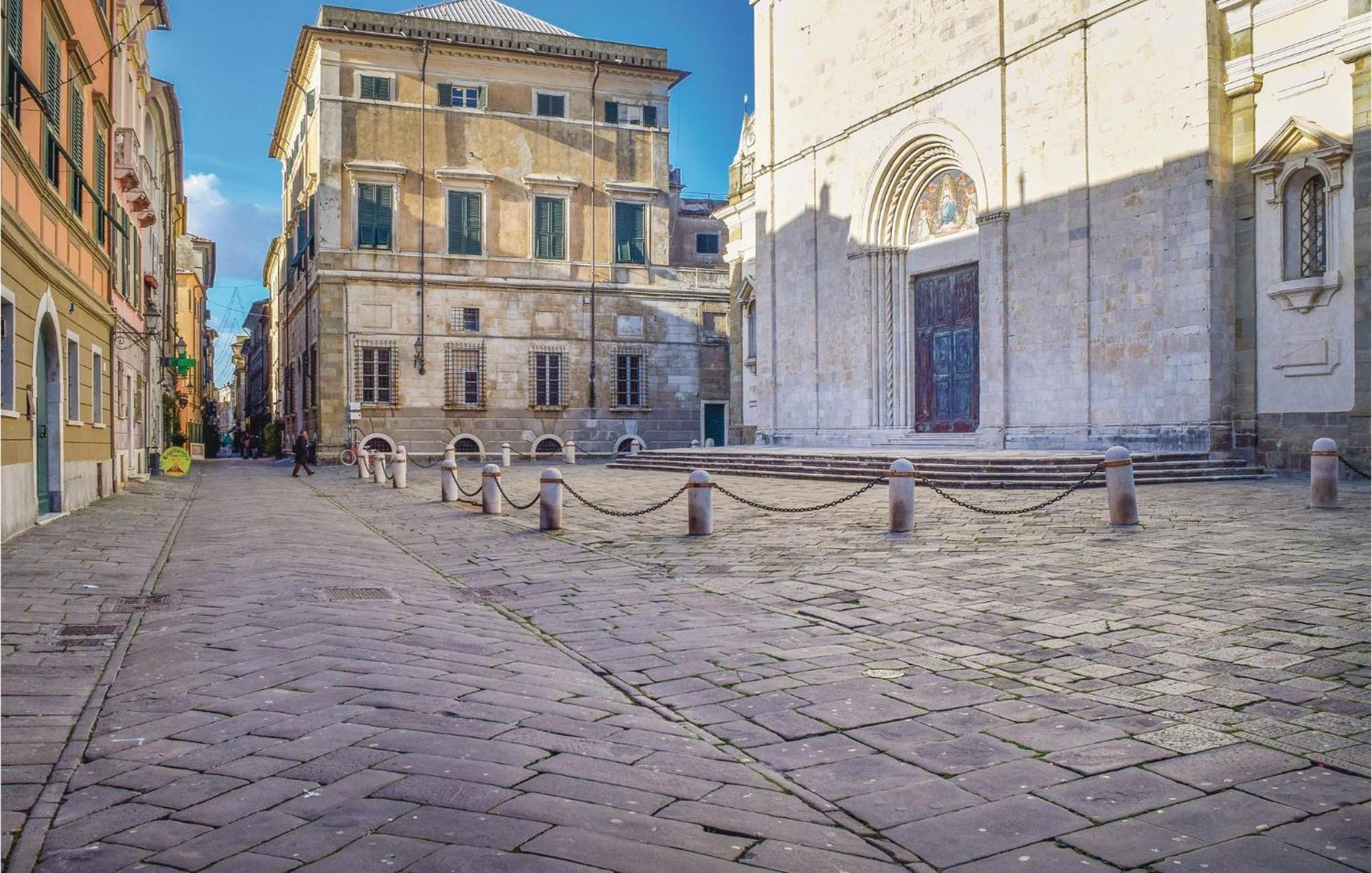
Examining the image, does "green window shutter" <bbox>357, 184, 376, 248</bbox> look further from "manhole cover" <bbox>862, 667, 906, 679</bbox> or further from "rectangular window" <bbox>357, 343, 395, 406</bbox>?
"manhole cover" <bbox>862, 667, 906, 679</bbox>

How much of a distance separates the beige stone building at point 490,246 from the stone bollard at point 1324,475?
25313mm

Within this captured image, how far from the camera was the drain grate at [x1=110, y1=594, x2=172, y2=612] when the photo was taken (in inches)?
274

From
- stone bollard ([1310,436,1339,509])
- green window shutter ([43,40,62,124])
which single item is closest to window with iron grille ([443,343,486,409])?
green window shutter ([43,40,62,124])

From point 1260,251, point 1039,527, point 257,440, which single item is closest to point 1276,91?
point 1260,251

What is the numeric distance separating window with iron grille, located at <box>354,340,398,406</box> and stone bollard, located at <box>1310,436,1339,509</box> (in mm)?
26121

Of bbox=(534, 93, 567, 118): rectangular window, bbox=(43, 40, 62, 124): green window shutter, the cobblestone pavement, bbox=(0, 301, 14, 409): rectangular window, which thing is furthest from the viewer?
bbox=(534, 93, 567, 118): rectangular window

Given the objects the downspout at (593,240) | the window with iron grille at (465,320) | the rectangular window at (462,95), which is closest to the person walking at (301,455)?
the window with iron grille at (465,320)

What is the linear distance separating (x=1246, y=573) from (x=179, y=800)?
6854 mm

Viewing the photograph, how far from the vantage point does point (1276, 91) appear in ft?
53.1

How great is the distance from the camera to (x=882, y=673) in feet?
17.0

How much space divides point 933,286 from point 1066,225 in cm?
447

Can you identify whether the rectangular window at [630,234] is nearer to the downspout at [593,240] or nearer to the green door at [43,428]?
the downspout at [593,240]

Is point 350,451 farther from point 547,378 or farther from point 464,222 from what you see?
point 464,222

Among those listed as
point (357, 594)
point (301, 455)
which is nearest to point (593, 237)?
point (301, 455)
